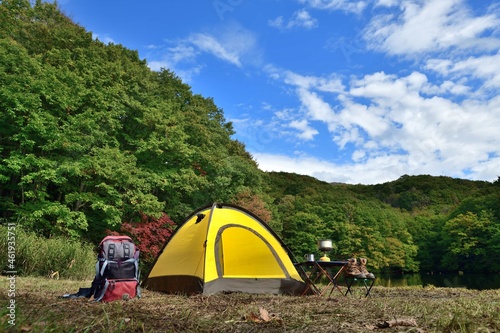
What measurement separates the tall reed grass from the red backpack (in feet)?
16.2

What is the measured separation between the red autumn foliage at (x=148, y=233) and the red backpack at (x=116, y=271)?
1152cm

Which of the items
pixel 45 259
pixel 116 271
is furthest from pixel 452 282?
pixel 116 271

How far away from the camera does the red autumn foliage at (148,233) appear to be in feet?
54.2

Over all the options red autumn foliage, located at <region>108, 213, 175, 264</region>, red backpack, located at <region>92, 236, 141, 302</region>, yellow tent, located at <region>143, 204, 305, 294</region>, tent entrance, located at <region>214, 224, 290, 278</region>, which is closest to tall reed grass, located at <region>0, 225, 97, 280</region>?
yellow tent, located at <region>143, 204, 305, 294</region>

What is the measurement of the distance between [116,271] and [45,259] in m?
5.88

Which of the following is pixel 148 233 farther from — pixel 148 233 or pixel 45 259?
pixel 45 259

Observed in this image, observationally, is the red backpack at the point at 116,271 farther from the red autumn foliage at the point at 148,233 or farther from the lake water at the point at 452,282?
the lake water at the point at 452,282

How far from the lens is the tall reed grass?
30.7ft

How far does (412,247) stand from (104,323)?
147 ft

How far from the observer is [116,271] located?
5.16 m

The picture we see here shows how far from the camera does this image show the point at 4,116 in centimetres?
1403

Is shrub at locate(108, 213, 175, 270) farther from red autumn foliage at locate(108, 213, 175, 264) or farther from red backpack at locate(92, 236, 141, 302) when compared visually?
red backpack at locate(92, 236, 141, 302)

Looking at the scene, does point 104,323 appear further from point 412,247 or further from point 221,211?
point 412,247

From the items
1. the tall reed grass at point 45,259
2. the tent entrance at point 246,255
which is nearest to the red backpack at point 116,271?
the tent entrance at point 246,255
